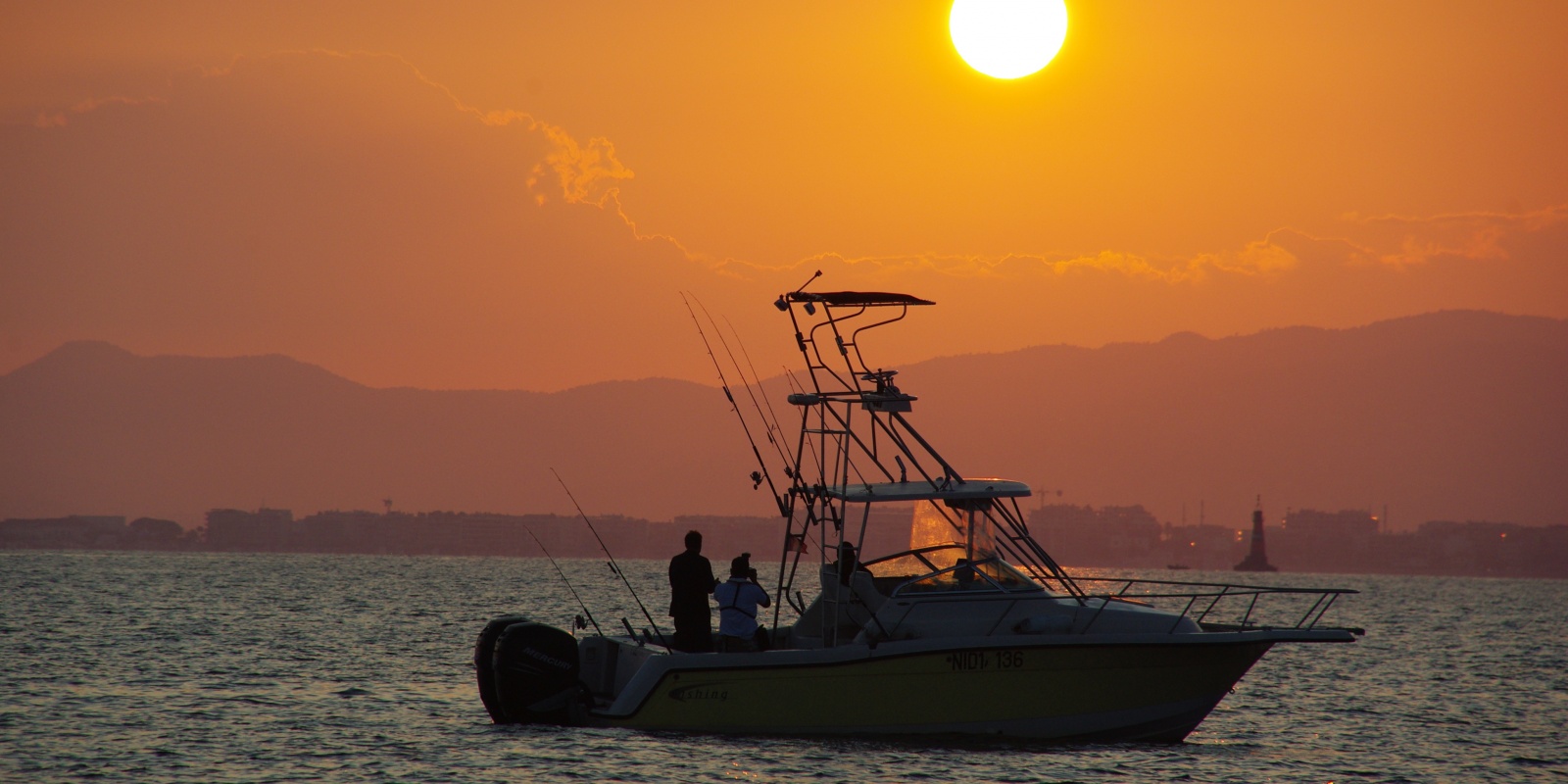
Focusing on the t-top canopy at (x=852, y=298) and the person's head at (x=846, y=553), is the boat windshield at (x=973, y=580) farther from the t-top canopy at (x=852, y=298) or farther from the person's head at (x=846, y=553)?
the t-top canopy at (x=852, y=298)

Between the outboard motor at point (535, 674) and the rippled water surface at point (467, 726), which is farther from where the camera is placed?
the outboard motor at point (535, 674)

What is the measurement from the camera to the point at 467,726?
2064 cm

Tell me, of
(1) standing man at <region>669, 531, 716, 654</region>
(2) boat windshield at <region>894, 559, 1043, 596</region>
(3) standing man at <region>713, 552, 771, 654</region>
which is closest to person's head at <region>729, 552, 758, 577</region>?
(3) standing man at <region>713, 552, 771, 654</region>

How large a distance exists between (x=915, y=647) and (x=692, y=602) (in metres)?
2.75

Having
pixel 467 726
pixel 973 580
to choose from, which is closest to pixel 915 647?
pixel 973 580

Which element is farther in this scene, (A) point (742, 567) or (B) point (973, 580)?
(A) point (742, 567)

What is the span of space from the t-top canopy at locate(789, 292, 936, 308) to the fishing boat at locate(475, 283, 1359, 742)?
21 millimetres

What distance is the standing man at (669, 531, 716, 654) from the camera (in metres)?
17.6

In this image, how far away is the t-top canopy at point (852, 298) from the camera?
17547 millimetres

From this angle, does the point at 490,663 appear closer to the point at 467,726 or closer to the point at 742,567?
the point at 467,726

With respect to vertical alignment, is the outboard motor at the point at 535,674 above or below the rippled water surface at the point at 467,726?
above

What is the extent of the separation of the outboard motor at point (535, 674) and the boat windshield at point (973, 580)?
4068mm

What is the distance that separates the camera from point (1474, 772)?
20.3 metres

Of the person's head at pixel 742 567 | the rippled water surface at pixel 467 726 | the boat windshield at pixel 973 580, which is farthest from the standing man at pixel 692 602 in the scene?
the boat windshield at pixel 973 580
